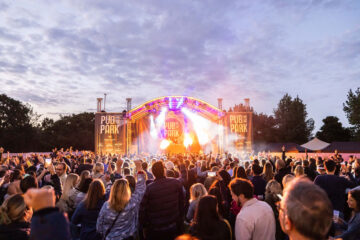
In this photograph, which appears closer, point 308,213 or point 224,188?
point 308,213

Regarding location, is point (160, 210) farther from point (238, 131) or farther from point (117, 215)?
point (238, 131)

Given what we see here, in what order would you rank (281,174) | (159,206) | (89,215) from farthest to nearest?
(281,174) → (159,206) → (89,215)

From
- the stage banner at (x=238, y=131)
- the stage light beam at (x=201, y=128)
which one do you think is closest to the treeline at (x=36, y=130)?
the stage light beam at (x=201, y=128)

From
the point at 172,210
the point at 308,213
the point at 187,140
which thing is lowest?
the point at 172,210

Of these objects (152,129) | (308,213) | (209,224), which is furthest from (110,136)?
(308,213)

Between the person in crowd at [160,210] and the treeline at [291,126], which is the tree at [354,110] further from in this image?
the person in crowd at [160,210]

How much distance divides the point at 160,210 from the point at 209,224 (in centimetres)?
184

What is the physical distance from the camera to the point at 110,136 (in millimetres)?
26250

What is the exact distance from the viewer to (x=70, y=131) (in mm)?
48219

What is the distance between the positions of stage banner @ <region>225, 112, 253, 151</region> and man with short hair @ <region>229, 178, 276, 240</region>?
23.0 m

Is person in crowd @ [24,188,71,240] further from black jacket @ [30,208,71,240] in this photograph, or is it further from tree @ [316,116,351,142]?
tree @ [316,116,351,142]

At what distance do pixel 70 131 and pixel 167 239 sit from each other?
48.3 meters

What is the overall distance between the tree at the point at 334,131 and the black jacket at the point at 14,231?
172ft

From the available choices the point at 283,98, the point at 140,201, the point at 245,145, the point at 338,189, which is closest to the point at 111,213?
the point at 140,201
